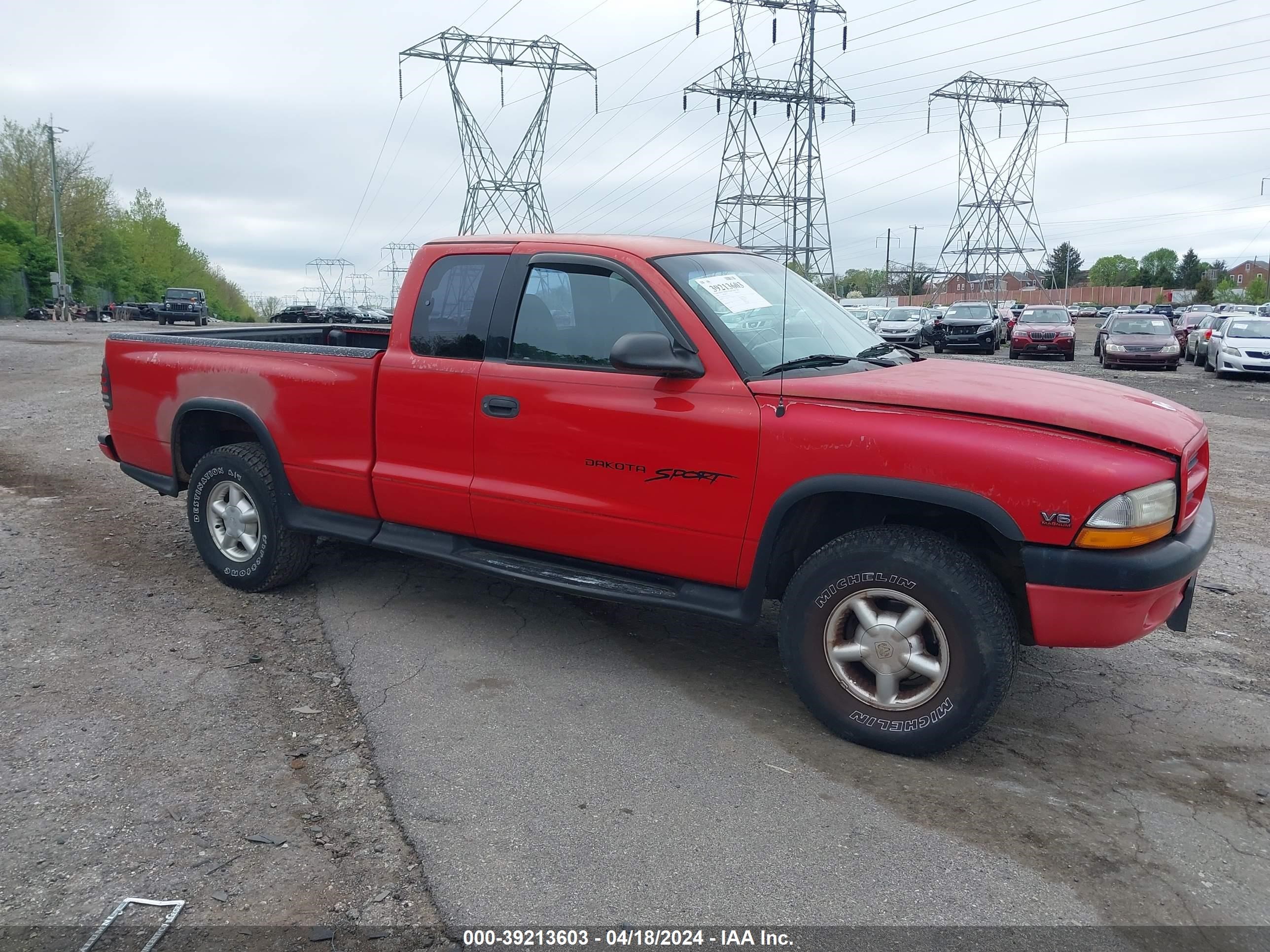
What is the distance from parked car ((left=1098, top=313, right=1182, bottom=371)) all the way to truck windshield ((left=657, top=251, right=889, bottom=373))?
2225 centimetres

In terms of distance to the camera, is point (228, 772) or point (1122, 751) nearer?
point (228, 772)

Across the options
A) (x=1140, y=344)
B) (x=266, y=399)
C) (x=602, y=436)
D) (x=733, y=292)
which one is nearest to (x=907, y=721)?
(x=602, y=436)

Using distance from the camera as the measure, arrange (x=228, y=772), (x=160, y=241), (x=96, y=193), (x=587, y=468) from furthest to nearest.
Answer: (x=160, y=241) → (x=96, y=193) → (x=587, y=468) → (x=228, y=772)

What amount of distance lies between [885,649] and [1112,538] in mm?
870

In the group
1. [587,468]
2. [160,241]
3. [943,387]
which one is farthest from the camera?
[160,241]

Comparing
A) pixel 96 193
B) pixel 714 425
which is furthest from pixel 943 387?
pixel 96 193

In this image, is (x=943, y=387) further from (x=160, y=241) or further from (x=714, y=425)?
(x=160, y=241)

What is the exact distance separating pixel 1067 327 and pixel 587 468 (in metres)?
26.7

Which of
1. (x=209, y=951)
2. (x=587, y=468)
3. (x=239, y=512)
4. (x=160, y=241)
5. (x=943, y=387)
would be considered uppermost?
(x=160, y=241)

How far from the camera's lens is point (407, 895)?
9.18 feet

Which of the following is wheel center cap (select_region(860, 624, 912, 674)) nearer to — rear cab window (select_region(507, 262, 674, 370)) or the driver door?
the driver door

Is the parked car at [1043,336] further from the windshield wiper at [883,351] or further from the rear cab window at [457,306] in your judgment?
the rear cab window at [457,306]

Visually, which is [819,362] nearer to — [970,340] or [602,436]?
[602,436]

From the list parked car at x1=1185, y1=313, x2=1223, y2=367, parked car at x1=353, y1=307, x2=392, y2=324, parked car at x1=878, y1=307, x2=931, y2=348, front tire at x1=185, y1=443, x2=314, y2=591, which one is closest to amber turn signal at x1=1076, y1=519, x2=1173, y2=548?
front tire at x1=185, y1=443, x2=314, y2=591
